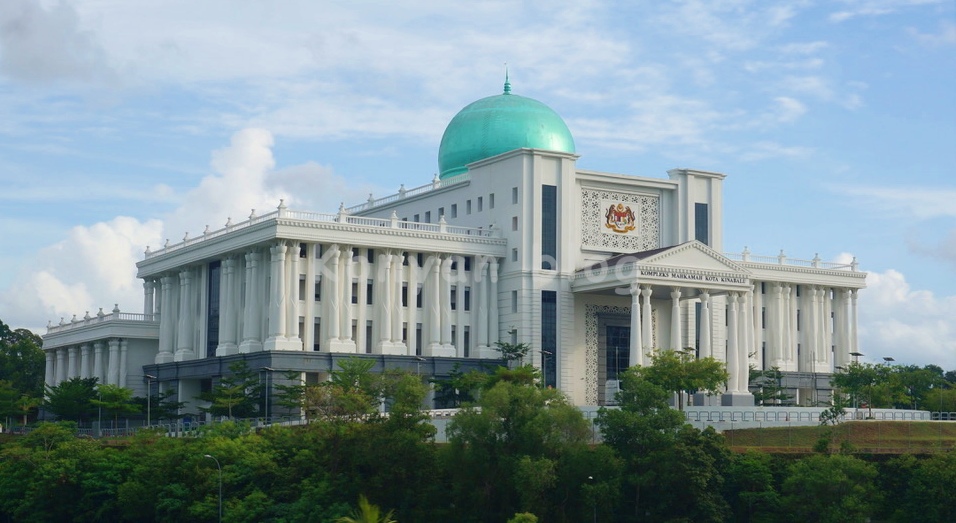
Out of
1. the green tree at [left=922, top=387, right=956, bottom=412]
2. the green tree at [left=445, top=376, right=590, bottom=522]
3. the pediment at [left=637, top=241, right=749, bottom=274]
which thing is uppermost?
the pediment at [left=637, top=241, right=749, bottom=274]

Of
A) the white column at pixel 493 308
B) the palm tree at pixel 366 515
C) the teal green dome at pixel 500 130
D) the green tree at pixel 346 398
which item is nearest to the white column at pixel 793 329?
the teal green dome at pixel 500 130

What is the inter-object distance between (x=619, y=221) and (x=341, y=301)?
76.6 ft

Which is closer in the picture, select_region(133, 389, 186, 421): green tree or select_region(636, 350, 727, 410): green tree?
select_region(636, 350, 727, 410): green tree

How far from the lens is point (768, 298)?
12525 centimetres

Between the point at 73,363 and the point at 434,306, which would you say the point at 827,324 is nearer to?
the point at 434,306

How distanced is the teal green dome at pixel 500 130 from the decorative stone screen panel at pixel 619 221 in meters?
5.14

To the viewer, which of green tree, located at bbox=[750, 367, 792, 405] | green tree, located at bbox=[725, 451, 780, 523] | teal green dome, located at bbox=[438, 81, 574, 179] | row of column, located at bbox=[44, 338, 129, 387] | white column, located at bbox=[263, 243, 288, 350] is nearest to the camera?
green tree, located at bbox=[725, 451, 780, 523]

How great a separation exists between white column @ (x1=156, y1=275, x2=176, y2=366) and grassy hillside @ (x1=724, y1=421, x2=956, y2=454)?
50.6 m

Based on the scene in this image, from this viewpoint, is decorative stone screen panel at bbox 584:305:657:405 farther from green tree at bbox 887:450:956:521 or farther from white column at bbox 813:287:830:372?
green tree at bbox 887:450:956:521

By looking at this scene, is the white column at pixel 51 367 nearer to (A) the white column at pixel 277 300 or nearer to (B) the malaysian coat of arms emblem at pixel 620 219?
(A) the white column at pixel 277 300

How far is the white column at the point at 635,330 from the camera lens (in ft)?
342

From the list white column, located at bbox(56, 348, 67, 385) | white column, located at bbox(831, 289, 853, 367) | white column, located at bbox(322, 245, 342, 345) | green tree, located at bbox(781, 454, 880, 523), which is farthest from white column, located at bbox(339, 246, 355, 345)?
white column, located at bbox(831, 289, 853, 367)

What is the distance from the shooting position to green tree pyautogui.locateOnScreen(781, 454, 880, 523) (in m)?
74.5

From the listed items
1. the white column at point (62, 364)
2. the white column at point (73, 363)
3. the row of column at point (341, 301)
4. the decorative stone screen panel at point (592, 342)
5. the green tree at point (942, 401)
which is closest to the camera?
the row of column at point (341, 301)
